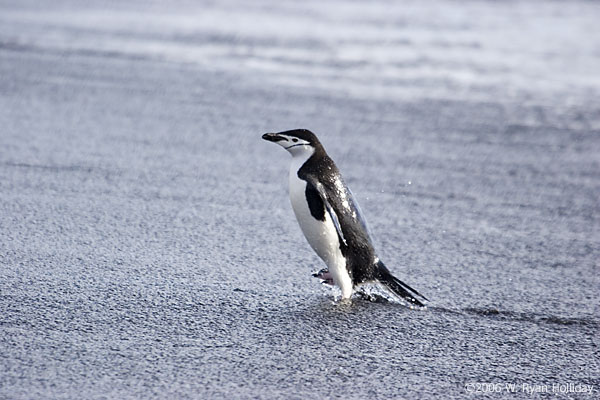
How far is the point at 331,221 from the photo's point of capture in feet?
14.3

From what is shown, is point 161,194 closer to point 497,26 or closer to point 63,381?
point 63,381

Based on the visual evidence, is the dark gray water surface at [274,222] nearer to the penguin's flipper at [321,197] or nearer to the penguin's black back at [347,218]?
the penguin's black back at [347,218]

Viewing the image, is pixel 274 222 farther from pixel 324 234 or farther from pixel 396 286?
pixel 396 286

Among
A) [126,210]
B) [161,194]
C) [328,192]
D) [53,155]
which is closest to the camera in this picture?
[328,192]

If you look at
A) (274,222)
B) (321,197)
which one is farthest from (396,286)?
(274,222)

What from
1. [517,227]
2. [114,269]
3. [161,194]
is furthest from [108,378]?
[517,227]

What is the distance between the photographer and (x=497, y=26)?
17.6 m

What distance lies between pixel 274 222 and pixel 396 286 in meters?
1.50

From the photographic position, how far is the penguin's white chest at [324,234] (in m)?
4.35

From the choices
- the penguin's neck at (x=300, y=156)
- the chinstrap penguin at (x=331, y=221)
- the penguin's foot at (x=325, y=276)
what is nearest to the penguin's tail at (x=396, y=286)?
the chinstrap penguin at (x=331, y=221)

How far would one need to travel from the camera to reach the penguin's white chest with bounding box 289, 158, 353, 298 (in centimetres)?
435

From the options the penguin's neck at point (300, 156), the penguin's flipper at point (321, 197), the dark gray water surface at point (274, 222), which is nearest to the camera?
the dark gray water surface at point (274, 222)

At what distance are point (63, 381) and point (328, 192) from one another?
1.55 m

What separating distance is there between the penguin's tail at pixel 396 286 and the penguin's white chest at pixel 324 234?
6.0 inches
